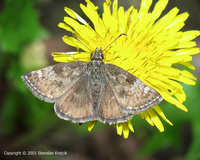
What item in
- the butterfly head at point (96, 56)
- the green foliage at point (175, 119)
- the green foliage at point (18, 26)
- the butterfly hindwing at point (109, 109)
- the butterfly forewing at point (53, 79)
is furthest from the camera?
the green foliage at point (175, 119)

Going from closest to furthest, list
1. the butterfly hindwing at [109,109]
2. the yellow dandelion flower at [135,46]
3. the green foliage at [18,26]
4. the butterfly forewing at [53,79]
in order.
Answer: the butterfly hindwing at [109,109], the butterfly forewing at [53,79], the yellow dandelion flower at [135,46], the green foliage at [18,26]

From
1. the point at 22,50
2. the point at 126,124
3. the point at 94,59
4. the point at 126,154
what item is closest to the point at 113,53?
the point at 94,59

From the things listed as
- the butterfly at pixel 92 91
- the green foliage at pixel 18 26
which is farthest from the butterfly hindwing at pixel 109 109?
the green foliage at pixel 18 26

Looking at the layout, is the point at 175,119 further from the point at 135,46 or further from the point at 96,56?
the point at 96,56

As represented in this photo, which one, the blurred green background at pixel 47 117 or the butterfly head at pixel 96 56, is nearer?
the butterfly head at pixel 96 56

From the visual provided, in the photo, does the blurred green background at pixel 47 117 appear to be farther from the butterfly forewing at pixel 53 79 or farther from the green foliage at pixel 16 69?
the butterfly forewing at pixel 53 79

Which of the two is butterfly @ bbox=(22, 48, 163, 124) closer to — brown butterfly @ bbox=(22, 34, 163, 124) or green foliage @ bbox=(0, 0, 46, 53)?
brown butterfly @ bbox=(22, 34, 163, 124)

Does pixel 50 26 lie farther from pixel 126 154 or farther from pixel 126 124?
pixel 126 124
